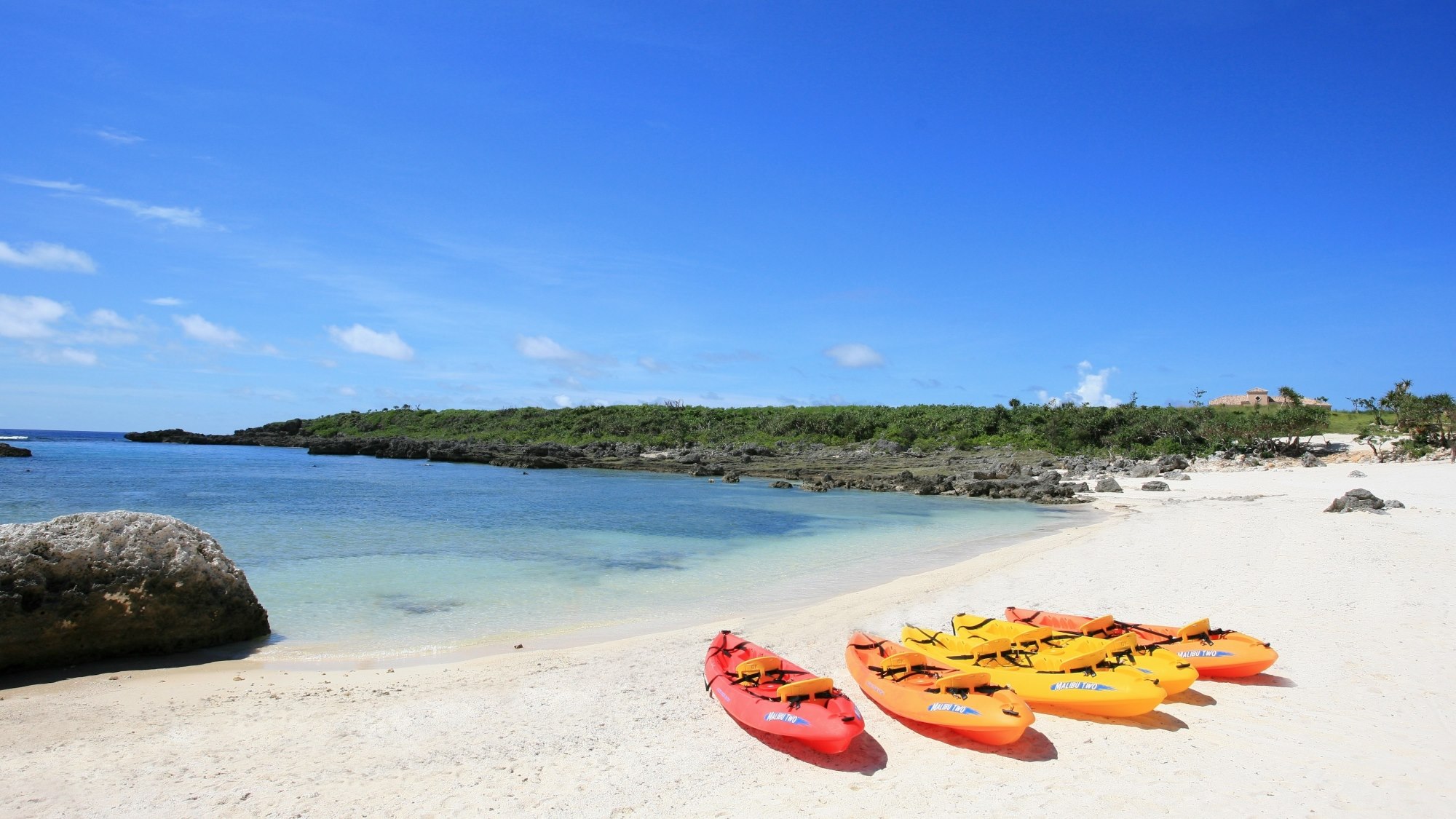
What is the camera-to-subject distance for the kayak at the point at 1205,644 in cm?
679

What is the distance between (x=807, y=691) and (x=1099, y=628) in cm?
355

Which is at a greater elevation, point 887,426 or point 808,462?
point 887,426

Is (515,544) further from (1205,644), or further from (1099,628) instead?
(1205,644)

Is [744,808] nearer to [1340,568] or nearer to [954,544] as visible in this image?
[1340,568]

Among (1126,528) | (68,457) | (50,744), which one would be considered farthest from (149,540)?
(68,457)

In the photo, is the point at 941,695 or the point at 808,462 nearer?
the point at 941,695

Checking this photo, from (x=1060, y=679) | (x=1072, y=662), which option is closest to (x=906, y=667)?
(x=1060, y=679)

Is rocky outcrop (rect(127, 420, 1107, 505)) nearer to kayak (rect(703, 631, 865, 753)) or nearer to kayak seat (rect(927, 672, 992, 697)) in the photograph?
kayak seat (rect(927, 672, 992, 697))

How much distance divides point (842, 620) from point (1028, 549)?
7481 mm

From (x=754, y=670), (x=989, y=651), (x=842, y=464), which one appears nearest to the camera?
(x=754, y=670)

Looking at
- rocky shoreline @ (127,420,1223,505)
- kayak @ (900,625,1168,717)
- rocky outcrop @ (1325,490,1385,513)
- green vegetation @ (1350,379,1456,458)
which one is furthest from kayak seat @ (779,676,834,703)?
green vegetation @ (1350,379,1456,458)

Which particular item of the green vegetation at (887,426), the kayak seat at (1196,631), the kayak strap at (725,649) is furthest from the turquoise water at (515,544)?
the green vegetation at (887,426)

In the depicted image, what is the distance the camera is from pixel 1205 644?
702 centimetres

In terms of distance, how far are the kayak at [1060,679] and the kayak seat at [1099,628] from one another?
97 centimetres
